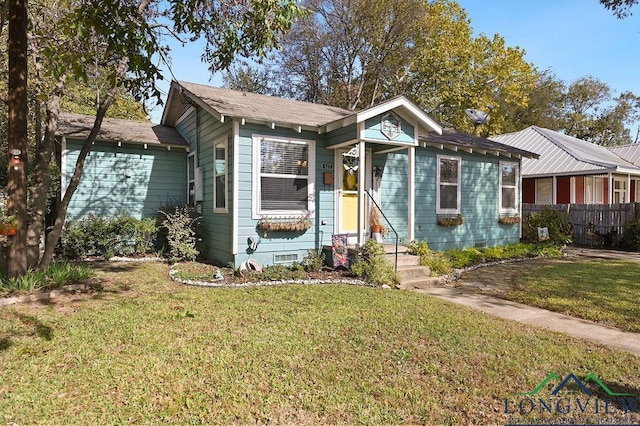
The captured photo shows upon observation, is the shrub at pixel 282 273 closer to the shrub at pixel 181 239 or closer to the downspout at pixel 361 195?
the downspout at pixel 361 195

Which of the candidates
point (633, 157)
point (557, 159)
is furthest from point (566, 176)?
point (633, 157)

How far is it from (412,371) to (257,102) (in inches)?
292

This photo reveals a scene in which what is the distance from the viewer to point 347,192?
9016mm

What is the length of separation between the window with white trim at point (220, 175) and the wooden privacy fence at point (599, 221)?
12147 mm

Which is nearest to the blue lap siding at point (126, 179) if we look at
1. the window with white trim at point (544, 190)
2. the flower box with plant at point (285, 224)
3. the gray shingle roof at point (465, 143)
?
the flower box with plant at point (285, 224)

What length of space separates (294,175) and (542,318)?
5237 mm

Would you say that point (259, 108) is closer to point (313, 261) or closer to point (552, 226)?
point (313, 261)

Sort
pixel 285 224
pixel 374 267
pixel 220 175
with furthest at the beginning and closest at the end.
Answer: pixel 220 175 < pixel 285 224 < pixel 374 267

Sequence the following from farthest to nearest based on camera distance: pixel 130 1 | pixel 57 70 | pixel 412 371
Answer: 1. pixel 130 1
2. pixel 57 70
3. pixel 412 371

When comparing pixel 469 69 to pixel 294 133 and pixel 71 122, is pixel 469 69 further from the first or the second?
pixel 71 122

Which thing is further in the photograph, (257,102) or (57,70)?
(257,102)

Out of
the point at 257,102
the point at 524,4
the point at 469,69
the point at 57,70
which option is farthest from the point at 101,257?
the point at 469,69

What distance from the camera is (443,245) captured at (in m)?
10.6

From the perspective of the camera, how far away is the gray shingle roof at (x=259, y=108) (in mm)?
7605
